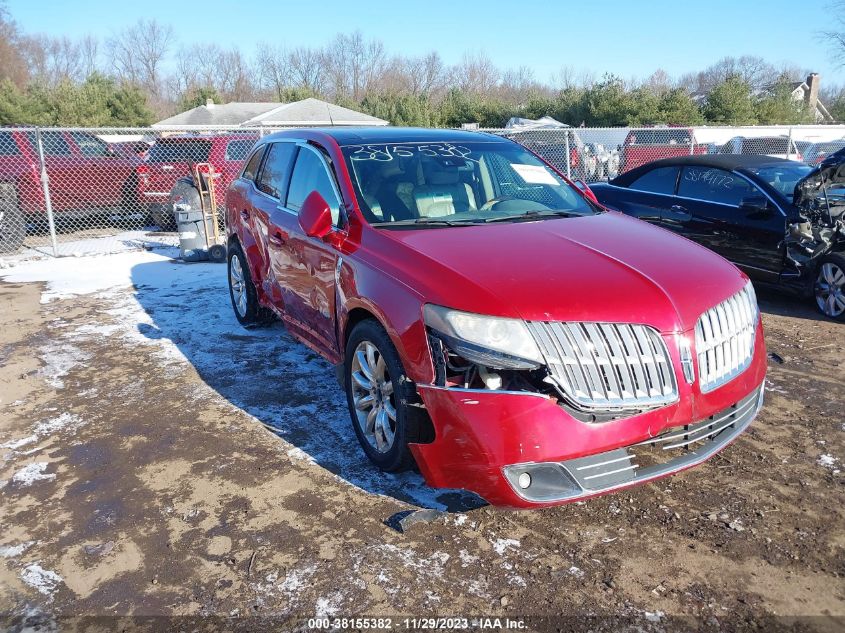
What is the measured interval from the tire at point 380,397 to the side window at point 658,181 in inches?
210

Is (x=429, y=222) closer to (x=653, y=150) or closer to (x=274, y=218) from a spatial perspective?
(x=274, y=218)

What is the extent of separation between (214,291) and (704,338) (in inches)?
253

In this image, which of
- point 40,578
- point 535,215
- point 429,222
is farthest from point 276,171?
point 40,578

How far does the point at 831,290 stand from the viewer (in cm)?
639

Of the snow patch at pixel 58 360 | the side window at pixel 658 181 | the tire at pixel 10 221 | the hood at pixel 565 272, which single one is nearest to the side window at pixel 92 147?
the tire at pixel 10 221

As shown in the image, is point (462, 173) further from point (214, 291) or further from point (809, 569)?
point (214, 291)

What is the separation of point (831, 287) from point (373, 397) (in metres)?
4.93

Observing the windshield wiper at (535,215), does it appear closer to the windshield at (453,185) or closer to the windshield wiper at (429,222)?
the windshield at (453,185)

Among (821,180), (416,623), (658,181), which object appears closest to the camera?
(416,623)

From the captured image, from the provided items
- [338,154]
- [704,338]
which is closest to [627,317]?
[704,338]

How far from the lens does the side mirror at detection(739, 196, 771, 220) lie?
6.71m

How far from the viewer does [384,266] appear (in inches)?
136

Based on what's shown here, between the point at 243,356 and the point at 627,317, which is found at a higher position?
the point at 627,317

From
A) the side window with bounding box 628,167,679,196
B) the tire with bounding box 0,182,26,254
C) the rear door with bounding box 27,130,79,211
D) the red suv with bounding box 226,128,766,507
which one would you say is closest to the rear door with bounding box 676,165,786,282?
the side window with bounding box 628,167,679,196
